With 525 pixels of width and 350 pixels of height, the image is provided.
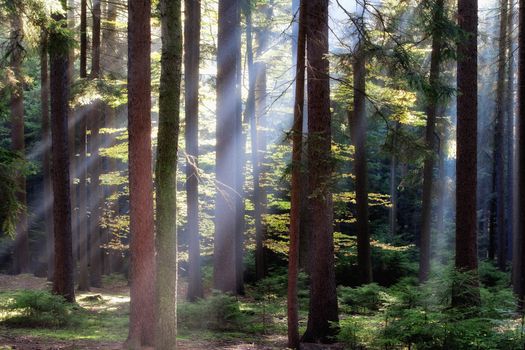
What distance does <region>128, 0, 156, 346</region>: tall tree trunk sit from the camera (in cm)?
838

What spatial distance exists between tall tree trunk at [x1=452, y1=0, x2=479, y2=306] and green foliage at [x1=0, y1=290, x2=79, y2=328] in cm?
896

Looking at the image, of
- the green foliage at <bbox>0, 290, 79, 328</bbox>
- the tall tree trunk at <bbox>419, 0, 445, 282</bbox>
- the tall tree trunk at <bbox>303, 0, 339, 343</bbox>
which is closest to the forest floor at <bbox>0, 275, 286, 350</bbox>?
the green foliage at <bbox>0, 290, 79, 328</bbox>

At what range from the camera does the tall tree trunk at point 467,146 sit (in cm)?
1109

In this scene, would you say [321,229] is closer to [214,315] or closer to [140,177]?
[140,177]

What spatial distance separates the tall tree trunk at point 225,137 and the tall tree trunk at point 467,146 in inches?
248

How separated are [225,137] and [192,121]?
1138 mm

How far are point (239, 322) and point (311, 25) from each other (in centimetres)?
720

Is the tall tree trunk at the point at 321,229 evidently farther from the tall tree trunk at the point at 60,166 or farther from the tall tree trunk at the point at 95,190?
the tall tree trunk at the point at 95,190

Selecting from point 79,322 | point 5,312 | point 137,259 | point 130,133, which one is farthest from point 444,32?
point 5,312

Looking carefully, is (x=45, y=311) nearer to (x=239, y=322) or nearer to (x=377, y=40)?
(x=239, y=322)

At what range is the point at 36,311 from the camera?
36.8ft

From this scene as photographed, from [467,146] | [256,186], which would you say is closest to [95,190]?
[256,186]

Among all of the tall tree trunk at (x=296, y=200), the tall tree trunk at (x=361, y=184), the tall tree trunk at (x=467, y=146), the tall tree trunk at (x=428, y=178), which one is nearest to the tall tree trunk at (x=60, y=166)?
the tall tree trunk at (x=296, y=200)

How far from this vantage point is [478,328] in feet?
23.4
